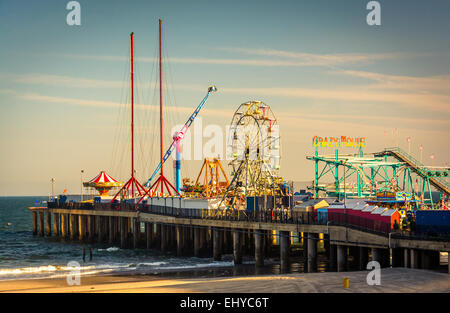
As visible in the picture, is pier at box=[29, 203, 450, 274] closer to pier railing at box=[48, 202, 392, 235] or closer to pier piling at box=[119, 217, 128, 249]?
pier piling at box=[119, 217, 128, 249]

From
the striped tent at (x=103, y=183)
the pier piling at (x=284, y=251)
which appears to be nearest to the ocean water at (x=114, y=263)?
the pier piling at (x=284, y=251)

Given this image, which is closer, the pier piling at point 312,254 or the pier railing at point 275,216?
the pier railing at point 275,216

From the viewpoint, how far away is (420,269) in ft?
127

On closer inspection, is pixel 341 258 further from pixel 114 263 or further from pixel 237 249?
pixel 114 263

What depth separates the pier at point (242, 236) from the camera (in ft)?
136

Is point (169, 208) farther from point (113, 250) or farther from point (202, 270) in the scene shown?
point (202, 270)

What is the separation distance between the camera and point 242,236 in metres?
61.0

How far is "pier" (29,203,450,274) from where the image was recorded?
1629 inches

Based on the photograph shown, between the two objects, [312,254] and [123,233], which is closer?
[312,254]

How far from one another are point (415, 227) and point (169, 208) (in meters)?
36.9

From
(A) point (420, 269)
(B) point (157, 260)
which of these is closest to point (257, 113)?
(B) point (157, 260)

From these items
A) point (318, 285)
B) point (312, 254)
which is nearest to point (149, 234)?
point (312, 254)

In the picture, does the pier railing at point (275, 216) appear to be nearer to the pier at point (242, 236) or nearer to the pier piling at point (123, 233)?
the pier at point (242, 236)

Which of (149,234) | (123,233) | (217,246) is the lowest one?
(123,233)
